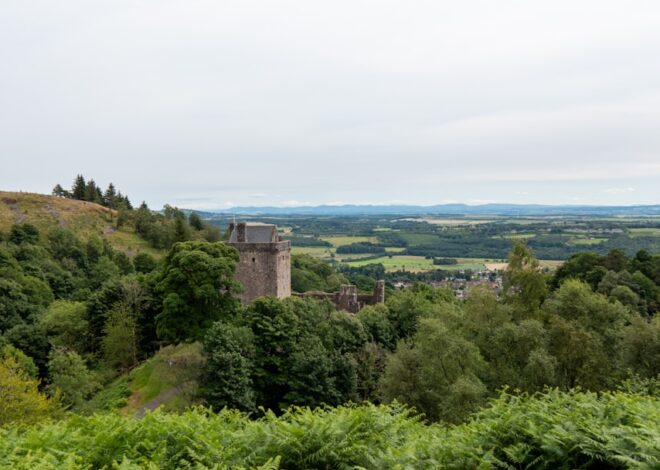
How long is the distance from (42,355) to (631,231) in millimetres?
167554

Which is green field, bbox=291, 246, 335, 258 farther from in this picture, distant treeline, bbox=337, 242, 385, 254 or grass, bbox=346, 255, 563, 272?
grass, bbox=346, 255, 563, 272

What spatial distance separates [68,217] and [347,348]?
75964 mm

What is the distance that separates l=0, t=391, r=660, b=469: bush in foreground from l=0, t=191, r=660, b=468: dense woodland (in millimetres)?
143

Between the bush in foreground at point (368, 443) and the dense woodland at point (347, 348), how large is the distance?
0.47 feet

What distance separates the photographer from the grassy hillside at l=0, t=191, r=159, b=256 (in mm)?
85875

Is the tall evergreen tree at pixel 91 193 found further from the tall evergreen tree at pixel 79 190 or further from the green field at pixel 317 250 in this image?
the green field at pixel 317 250

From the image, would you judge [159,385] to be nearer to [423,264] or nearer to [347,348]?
[347,348]

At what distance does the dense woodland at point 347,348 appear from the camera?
2042cm

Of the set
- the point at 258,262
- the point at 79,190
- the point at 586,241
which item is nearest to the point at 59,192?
the point at 79,190

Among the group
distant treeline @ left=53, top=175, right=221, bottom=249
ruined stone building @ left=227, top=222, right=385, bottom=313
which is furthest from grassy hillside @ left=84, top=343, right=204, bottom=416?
distant treeline @ left=53, top=175, right=221, bottom=249

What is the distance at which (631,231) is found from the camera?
159m

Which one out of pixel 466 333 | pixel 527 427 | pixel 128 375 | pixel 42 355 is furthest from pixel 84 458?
pixel 42 355

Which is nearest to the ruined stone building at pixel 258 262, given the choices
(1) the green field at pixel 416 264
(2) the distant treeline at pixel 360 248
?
(1) the green field at pixel 416 264

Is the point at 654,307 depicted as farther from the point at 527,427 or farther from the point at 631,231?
the point at 631,231
